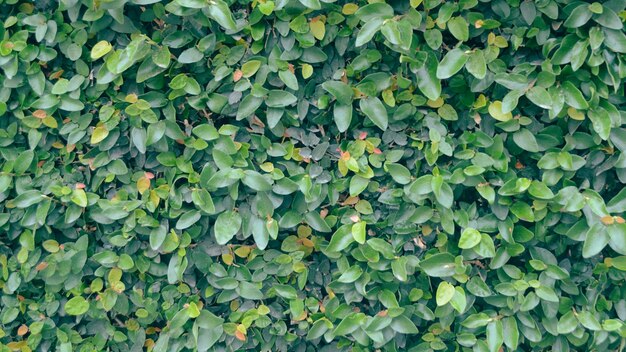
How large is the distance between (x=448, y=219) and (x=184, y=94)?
3.00 feet

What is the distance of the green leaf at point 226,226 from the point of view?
75.2 inches

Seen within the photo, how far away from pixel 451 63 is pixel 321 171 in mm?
513

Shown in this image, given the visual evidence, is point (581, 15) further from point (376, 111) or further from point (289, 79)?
point (289, 79)

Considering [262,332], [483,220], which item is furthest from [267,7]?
[262,332]

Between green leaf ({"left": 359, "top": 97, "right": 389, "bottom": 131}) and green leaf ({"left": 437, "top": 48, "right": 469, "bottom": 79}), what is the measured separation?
0.20 meters

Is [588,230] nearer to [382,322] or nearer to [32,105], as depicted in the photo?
[382,322]

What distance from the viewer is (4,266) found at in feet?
6.83

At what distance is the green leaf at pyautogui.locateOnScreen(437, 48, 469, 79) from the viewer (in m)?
1.80

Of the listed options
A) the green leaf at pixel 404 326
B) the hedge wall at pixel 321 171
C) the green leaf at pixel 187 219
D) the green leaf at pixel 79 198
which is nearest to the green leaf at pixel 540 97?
the hedge wall at pixel 321 171

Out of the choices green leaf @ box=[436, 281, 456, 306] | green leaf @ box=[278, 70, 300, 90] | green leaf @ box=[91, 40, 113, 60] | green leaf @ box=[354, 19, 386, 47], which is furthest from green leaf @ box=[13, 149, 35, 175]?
green leaf @ box=[436, 281, 456, 306]

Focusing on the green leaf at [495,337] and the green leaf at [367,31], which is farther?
the green leaf at [495,337]

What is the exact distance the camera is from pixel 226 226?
1.93 metres

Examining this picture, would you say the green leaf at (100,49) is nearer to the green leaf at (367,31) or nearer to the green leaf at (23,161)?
the green leaf at (23,161)

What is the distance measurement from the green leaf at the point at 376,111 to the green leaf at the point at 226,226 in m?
0.52
